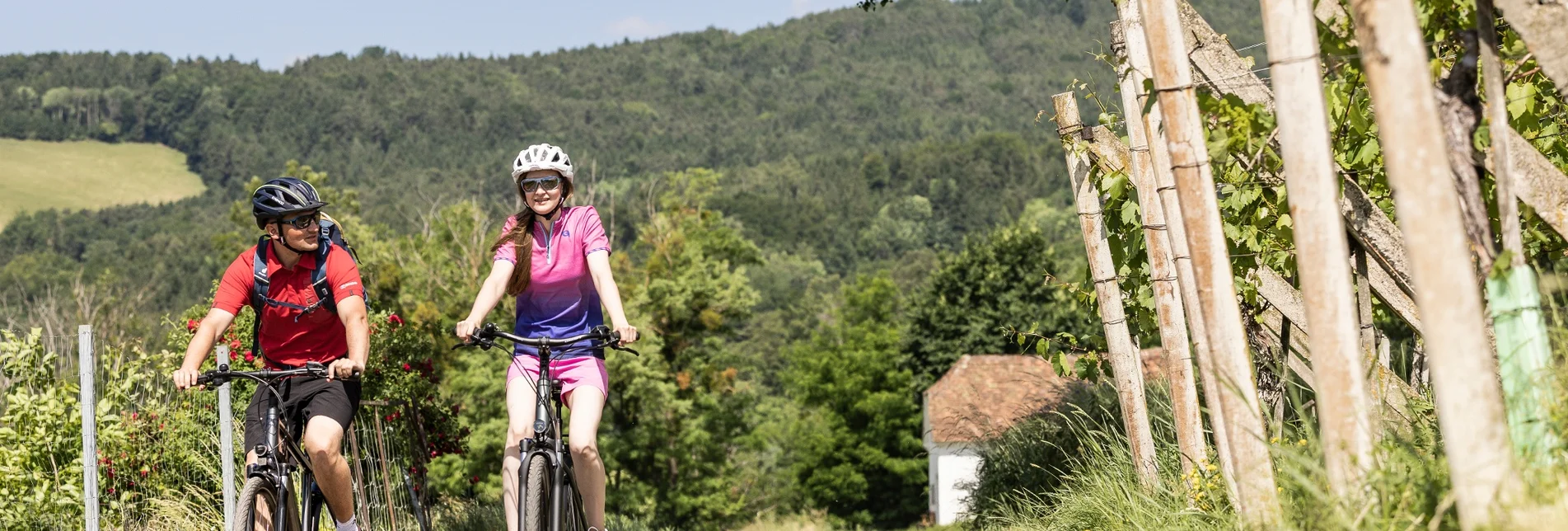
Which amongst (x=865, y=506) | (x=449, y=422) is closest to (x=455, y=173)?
(x=865, y=506)

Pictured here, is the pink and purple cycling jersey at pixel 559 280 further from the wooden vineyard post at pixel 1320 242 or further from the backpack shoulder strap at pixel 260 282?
the wooden vineyard post at pixel 1320 242

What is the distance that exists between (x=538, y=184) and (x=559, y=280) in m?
0.41

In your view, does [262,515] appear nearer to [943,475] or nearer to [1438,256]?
[1438,256]

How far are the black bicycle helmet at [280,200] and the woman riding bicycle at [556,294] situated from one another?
738mm

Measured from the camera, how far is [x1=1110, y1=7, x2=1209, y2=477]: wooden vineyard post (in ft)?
18.3

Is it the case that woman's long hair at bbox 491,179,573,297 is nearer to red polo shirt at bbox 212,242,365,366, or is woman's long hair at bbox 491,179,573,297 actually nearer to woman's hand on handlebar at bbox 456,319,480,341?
woman's hand on handlebar at bbox 456,319,480,341

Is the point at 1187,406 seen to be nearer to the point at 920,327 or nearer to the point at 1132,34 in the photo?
the point at 1132,34

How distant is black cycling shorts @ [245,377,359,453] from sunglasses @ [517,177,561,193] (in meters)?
1.05

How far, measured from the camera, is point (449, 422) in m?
10.6

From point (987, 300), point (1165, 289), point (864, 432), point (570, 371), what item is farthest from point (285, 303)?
point (864, 432)

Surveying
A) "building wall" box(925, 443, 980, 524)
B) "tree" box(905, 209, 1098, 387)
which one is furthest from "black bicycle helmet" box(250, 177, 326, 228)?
"tree" box(905, 209, 1098, 387)

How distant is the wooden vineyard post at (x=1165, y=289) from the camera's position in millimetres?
5570

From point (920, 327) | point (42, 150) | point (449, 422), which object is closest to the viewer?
point (449, 422)

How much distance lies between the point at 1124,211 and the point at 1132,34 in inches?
57.5
